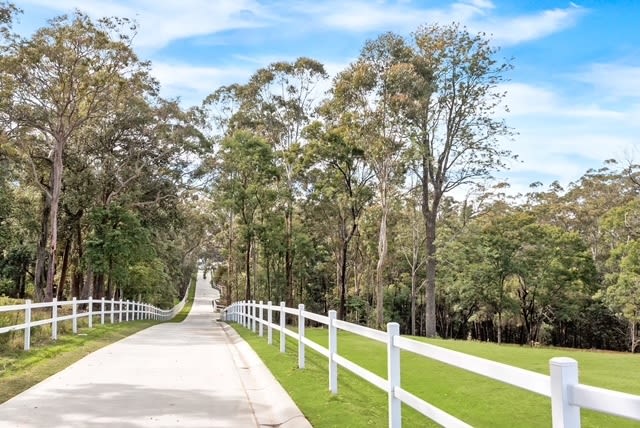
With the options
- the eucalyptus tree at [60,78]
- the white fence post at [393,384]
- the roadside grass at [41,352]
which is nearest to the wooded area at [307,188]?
the eucalyptus tree at [60,78]

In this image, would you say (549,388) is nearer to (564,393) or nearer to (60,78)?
(564,393)

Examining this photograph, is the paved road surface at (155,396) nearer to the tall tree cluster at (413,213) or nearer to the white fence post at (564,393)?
the white fence post at (564,393)

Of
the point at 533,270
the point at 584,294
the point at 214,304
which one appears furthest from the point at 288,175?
the point at 214,304

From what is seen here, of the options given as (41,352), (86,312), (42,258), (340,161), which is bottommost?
(41,352)

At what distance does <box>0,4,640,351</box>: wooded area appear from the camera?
29.6m

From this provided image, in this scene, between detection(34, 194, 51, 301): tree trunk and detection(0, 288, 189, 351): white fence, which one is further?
detection(34, 194, 51, 301): tree trunk

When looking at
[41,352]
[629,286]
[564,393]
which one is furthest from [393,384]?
[629,286]

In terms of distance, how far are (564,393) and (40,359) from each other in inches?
443

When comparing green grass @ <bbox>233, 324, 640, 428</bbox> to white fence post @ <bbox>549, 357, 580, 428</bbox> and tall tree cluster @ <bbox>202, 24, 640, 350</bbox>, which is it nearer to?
white fence post @ <bbox>549, 357, 580, 428</bbox>

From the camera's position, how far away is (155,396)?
8.20 metres

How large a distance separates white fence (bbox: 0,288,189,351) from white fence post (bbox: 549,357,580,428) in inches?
440

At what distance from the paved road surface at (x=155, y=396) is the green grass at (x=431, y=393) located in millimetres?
359

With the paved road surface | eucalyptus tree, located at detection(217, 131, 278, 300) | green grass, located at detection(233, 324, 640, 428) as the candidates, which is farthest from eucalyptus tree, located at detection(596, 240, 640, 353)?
the paved road surface

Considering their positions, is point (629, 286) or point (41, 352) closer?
point (41, 352)
